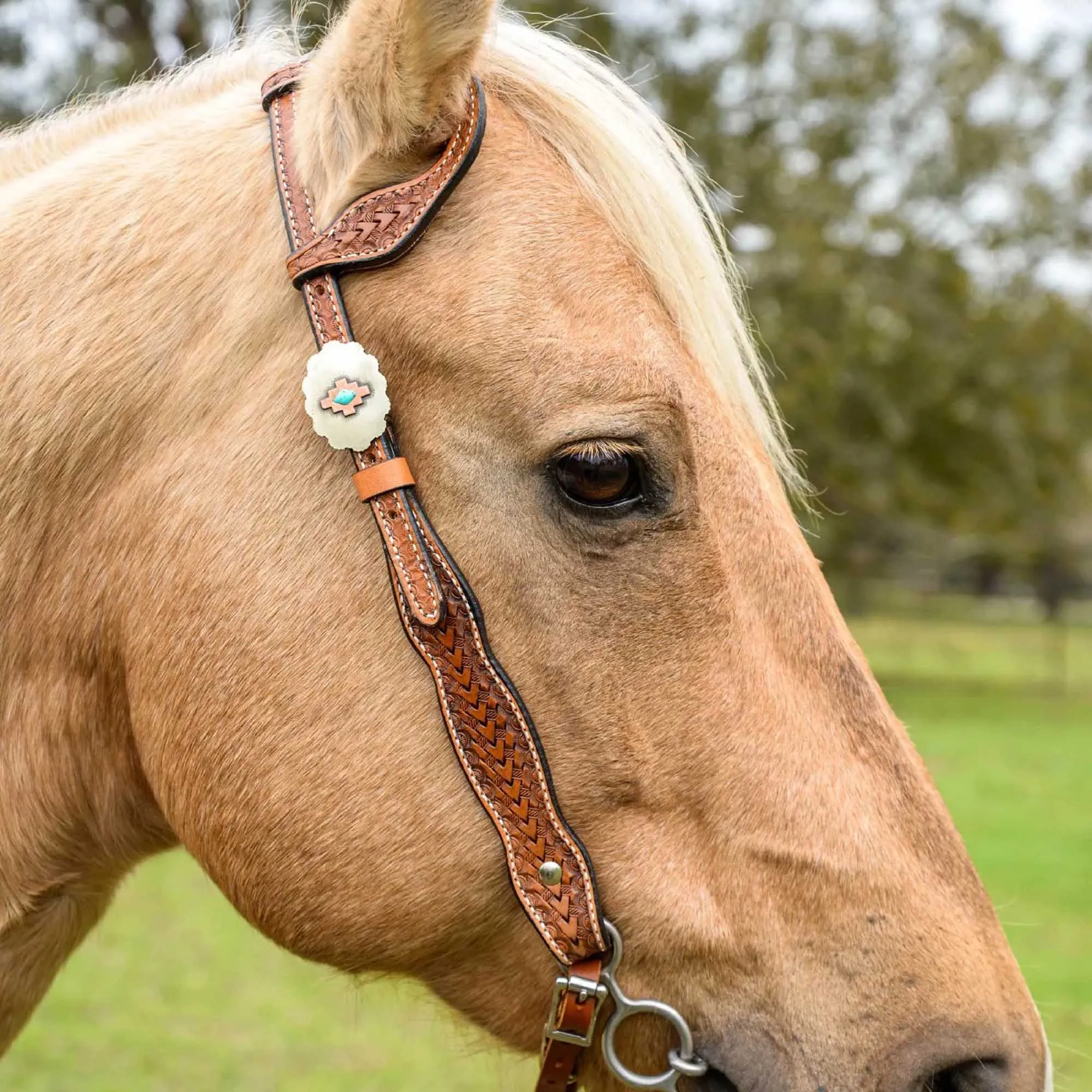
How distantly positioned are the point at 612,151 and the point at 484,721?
1018 millimetres

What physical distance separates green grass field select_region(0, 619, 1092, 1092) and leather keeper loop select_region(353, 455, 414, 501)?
0.91 metres

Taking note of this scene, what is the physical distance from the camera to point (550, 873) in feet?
5.92

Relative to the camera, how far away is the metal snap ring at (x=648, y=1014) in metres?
1.79

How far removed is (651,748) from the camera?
5.94 ft

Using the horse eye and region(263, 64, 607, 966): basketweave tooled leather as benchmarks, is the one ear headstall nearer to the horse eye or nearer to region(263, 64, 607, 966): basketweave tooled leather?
region(263, 64, 607, 966): basketweave tooled leather

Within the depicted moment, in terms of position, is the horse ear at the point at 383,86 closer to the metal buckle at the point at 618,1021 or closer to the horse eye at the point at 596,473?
the horse eye at the point at 596,473

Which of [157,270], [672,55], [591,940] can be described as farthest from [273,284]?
[672,55]

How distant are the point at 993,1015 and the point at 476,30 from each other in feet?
5.54

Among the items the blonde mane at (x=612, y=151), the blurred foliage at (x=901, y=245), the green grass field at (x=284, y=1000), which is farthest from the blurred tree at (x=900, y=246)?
the blonde mane at (x=612, y=151)

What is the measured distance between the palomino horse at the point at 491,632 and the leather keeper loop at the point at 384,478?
4 centimetres

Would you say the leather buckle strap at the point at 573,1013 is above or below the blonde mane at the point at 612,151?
below

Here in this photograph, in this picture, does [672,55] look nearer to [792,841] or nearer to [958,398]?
[958,398]

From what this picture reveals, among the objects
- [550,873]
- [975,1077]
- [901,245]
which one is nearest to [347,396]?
[550,873]

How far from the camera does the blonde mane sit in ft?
6.66
